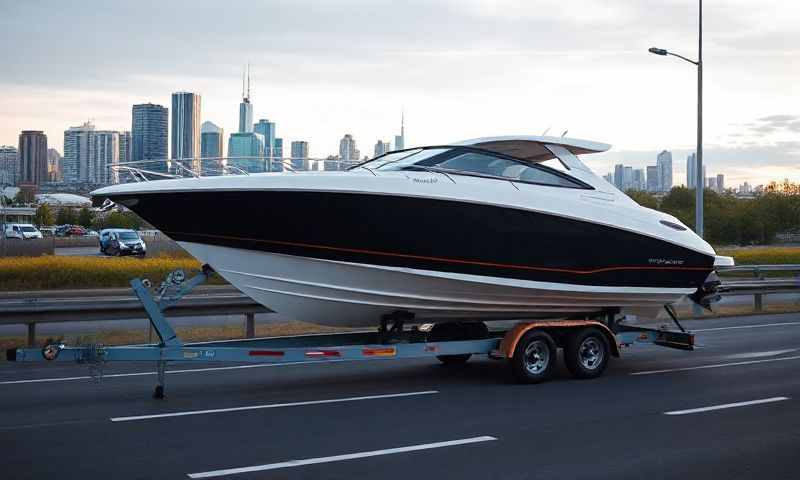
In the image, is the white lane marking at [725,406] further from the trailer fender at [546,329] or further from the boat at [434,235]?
the boat at [434,235]

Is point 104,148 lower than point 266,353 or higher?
higher

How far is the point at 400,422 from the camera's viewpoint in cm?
866

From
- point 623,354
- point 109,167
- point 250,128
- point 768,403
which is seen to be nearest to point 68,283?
point 250,128

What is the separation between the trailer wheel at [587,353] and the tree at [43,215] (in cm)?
8220

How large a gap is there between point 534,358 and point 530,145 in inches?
Answer: 116

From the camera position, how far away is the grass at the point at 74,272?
85.3 ft

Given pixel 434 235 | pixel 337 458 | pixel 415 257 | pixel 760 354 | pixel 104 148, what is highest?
pixel 104 148

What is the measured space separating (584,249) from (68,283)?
66.3ft

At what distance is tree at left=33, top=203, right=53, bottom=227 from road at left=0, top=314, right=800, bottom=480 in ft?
259

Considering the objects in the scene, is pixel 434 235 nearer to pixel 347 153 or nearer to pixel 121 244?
pixel 347 153

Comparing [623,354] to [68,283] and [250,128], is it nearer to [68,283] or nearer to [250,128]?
[250,128]

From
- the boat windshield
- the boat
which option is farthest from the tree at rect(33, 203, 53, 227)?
the boat windshield

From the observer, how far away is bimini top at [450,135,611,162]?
11680mm

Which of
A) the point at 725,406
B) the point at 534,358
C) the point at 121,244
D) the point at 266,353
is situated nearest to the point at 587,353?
the point at 534,358
